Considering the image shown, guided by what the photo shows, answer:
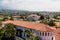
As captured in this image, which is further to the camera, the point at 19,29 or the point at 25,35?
the point at 19,29

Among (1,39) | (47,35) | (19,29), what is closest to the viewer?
(1,39)

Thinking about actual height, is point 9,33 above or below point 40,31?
above

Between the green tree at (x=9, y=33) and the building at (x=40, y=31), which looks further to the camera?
the building at (x=40, y=31)

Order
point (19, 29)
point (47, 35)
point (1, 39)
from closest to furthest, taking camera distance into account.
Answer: point (1, 39) → point (47, 35) → point (19, 29)

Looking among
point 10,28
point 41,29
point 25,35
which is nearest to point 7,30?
point 10,28

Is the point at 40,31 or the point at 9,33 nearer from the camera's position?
the point at 9,33

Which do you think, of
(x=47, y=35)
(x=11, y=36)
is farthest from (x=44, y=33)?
(x=11, y=36)

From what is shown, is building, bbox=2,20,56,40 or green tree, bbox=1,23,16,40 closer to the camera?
green tree, bbox=1,23,16,40

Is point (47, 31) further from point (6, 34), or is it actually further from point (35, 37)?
point (6, 34)

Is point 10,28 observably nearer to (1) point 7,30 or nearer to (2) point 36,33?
(1) point 7,30
